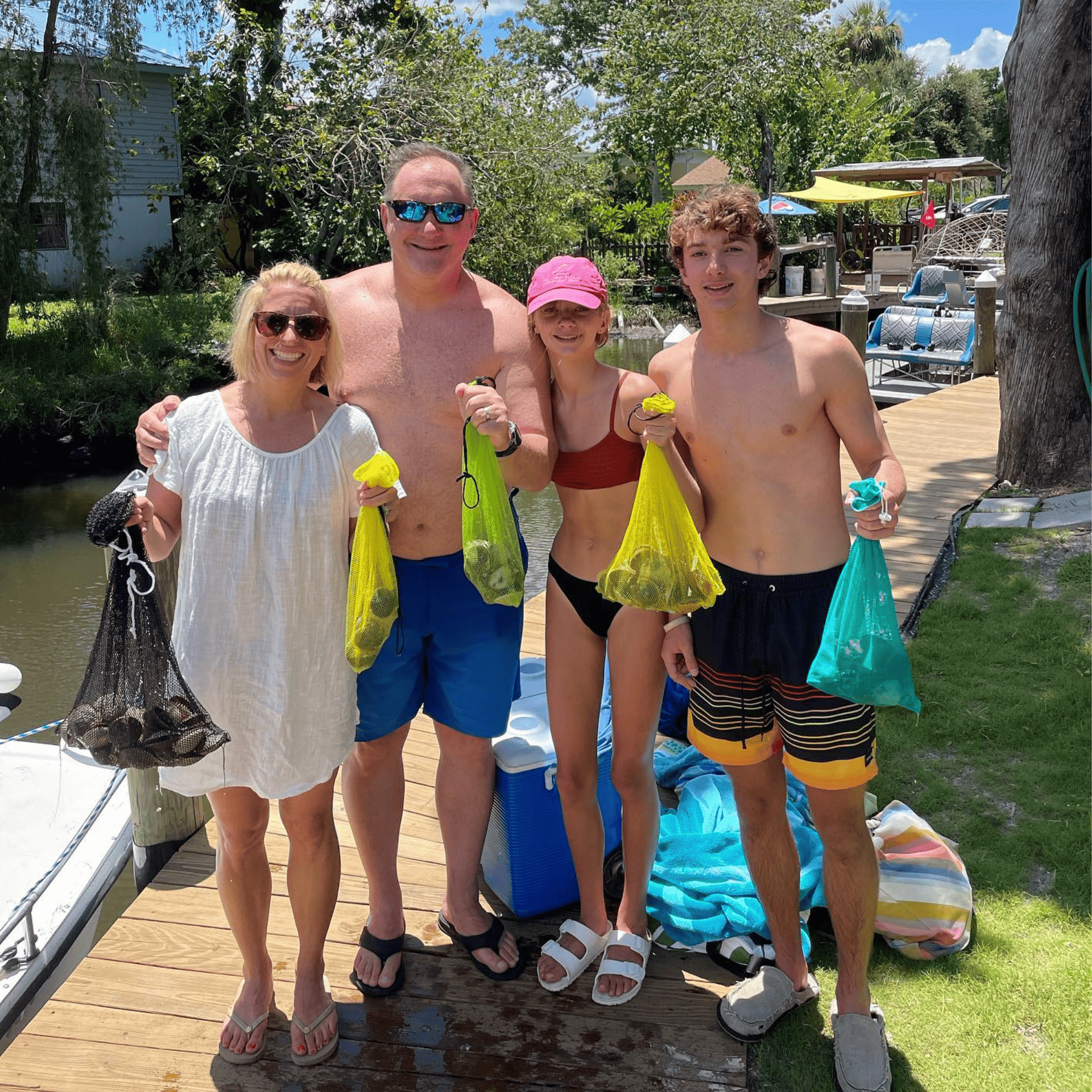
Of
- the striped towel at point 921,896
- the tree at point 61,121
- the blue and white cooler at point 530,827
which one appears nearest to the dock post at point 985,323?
the striped towel at point 921,896

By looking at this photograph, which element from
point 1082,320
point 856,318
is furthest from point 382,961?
point 856,318

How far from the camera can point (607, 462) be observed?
2.48m

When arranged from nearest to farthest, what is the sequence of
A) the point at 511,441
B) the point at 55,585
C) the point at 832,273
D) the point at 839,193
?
1. the point at 511,441
2. the point at 55,585
3. the point at 832,273
4. the point at 839,193

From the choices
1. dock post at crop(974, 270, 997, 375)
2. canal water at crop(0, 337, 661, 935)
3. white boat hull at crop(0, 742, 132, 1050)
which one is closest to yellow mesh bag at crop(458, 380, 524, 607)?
white boat hull at crop(0, 742, 132, 1050)

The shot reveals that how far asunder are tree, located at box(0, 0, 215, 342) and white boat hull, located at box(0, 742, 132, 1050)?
40.4ft

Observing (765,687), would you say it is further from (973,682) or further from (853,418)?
(973,682)

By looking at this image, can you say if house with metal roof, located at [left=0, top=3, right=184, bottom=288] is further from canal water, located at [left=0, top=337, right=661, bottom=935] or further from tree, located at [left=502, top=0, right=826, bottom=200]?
tree, located at [left=502, top=0, right=826, bottom=200]

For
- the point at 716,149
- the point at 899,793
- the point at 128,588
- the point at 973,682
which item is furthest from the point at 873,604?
the point at 716,149

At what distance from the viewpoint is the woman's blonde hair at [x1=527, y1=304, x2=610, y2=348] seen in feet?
7.92

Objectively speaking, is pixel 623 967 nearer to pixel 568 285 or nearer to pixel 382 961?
pixel 382 961

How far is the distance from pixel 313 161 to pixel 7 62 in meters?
4.24

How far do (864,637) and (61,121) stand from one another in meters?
15.6

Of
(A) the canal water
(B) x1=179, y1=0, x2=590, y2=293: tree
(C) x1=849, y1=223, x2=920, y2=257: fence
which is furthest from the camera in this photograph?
(C) x1=849, y1=223, x2=920, y2=257: fence

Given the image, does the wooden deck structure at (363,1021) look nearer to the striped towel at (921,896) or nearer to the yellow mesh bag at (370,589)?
the striped towel at (921,896)
